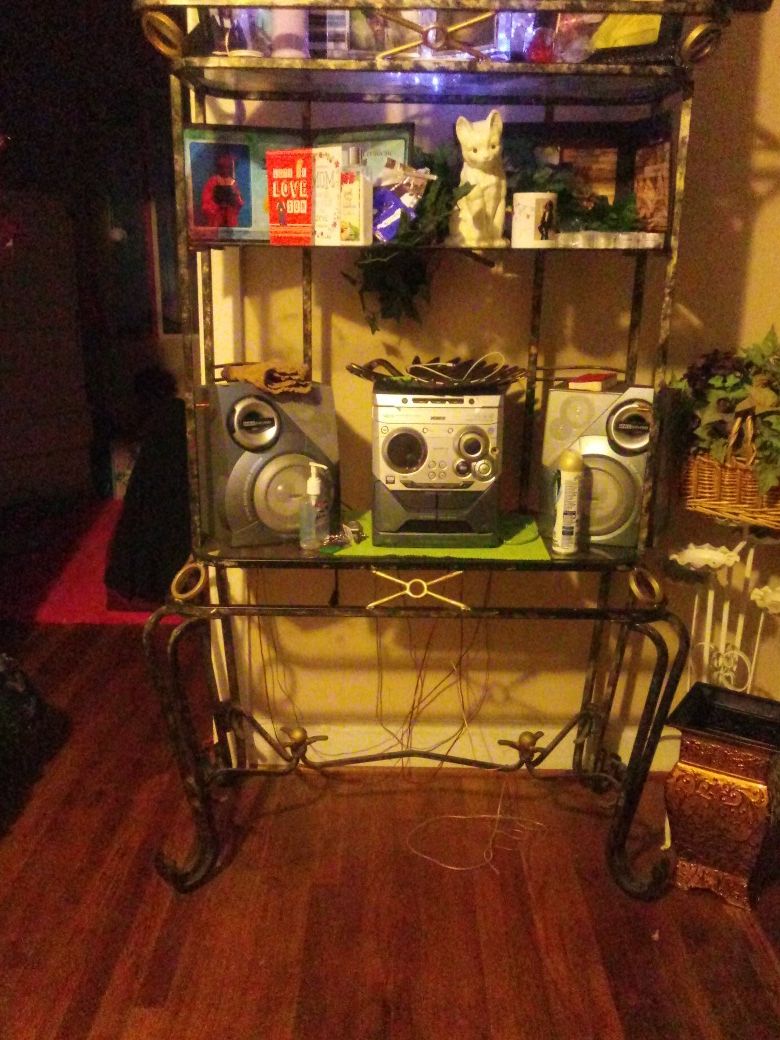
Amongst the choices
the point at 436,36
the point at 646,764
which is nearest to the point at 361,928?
the point at 646,764

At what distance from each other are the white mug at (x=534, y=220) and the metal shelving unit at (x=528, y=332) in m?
0.19

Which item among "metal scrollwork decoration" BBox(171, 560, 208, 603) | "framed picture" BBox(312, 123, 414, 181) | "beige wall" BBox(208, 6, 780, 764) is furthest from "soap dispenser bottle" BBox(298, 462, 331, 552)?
"framed picture" BBox(312, 123, 414, 181)

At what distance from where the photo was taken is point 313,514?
1.55 meters

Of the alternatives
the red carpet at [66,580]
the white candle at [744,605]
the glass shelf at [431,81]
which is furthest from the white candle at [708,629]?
the red carpet at [66,580]

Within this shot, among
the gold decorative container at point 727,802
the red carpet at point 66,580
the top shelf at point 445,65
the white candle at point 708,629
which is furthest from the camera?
the red carpet at point 66,580

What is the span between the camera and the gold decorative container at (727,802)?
162 centimetres

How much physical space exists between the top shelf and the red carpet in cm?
198

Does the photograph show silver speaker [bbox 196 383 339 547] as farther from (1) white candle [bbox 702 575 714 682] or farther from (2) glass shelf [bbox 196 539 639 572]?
(1) white candle [bbox 702 575 714 682]

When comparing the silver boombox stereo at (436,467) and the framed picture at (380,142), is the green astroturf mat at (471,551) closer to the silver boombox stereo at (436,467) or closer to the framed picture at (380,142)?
the silver boombox stereo at (436,467)

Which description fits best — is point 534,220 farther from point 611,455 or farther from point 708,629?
point 708,629

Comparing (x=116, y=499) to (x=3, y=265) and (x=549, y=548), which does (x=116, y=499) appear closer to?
(x=3, y=265)

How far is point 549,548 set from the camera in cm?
158

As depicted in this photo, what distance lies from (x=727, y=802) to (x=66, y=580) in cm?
263

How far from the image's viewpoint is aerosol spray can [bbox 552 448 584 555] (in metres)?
1.51
